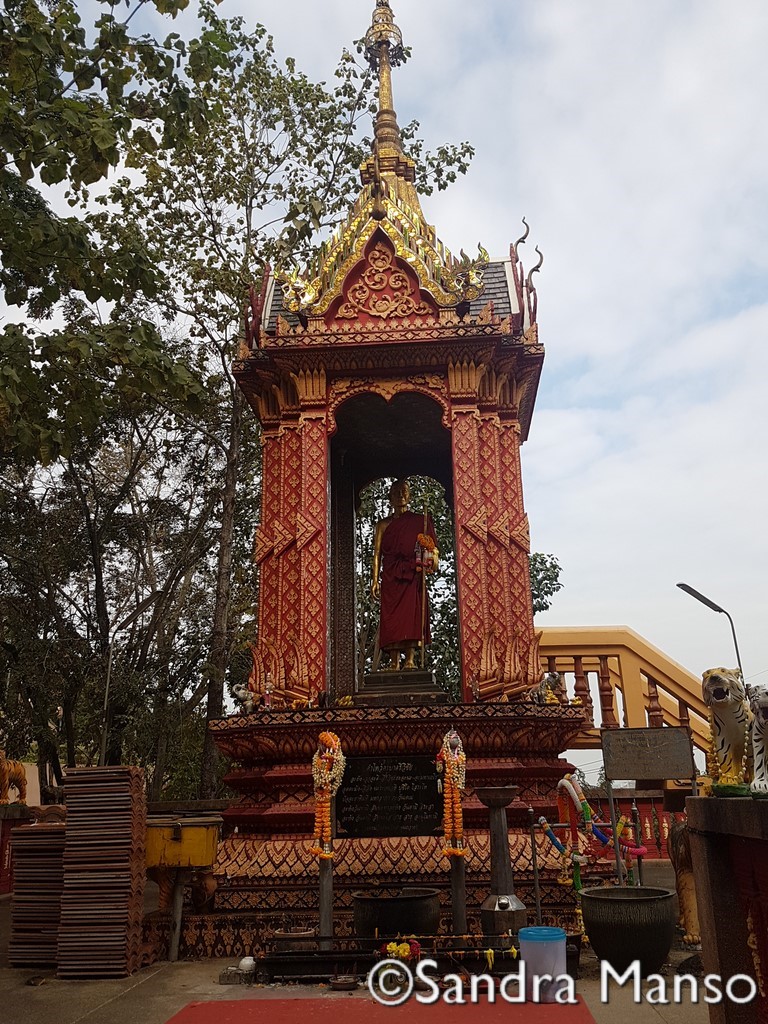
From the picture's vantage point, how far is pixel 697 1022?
4.57m

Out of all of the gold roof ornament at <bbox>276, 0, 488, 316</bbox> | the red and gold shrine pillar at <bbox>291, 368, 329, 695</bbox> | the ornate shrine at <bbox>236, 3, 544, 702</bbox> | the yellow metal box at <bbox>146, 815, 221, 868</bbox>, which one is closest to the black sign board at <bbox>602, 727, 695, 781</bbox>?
the ornate shrine at <bbox>236, 3, 544, 702</bbox>

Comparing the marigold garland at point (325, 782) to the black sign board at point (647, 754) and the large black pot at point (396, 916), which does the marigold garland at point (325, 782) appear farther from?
the black sign board at point (647, 754)

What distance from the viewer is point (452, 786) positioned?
21.3 feet

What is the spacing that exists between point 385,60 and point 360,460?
235 inches

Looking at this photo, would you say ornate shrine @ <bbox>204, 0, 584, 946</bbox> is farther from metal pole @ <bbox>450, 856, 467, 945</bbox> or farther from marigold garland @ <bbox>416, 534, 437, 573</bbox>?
marigold garland @ <bbox>416, 534, 437, 573</bbox>

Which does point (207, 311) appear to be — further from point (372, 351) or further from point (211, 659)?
point (372, 351)

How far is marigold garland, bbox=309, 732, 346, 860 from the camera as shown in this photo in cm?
609

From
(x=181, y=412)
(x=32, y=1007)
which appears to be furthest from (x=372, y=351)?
(x=181, y=412)

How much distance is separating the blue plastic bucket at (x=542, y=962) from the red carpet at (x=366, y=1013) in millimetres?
78

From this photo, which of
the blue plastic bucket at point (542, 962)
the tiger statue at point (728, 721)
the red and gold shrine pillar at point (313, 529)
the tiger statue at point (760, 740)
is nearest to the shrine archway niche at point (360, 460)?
the red and gold shrine pillar at point (313, 529)

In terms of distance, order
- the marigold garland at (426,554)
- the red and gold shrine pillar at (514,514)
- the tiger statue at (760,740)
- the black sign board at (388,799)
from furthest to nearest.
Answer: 1. the marigold garland at (426,554)
2. the red and gold shrine pillar at (514,514)
3. the black sign board at (388,799)
4. the tiger statue at (760,740)

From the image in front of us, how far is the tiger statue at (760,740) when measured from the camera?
3197mm

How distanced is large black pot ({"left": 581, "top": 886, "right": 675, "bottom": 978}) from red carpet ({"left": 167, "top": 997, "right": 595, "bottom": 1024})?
716 millimetres

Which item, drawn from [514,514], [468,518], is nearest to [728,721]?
[468,518]
